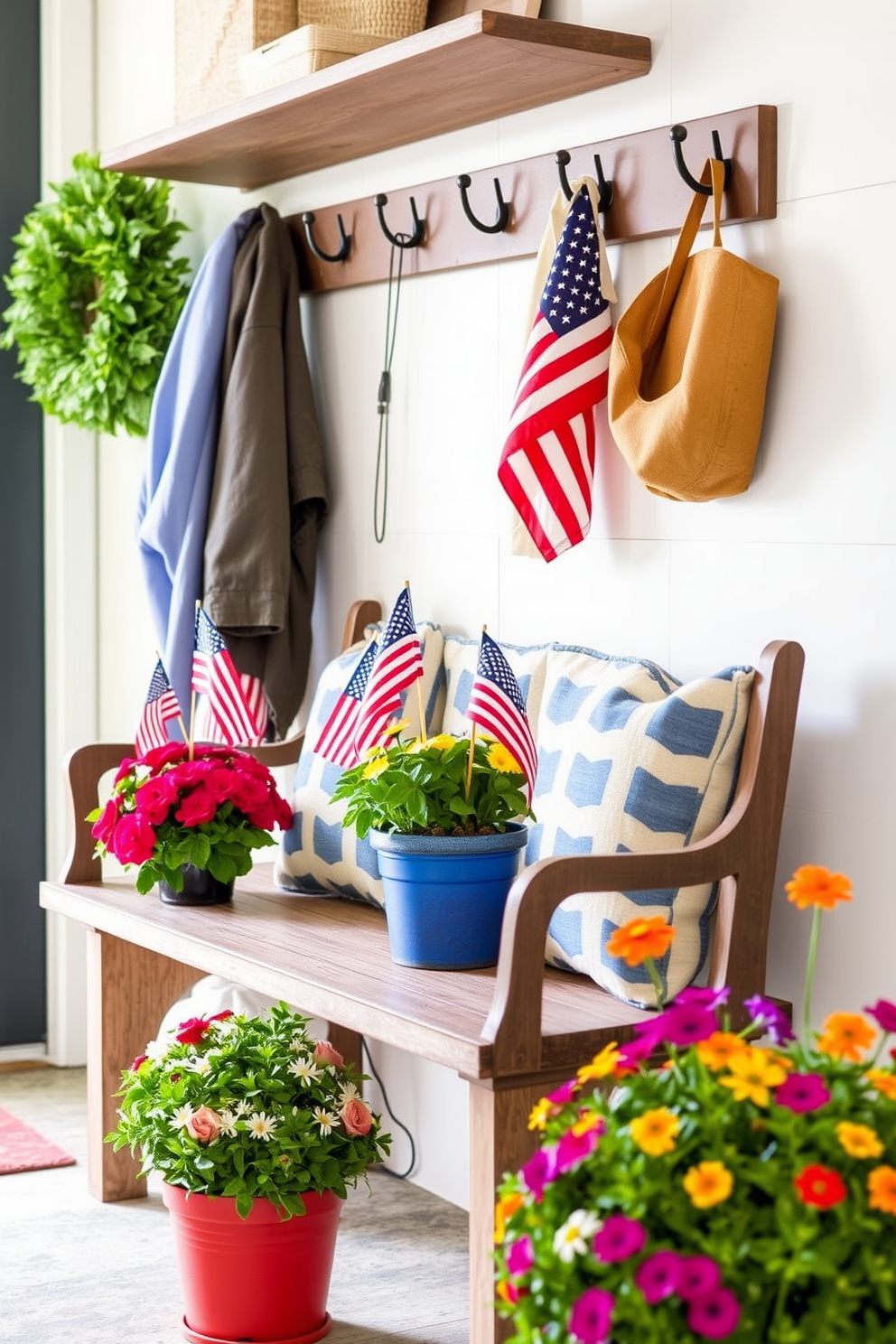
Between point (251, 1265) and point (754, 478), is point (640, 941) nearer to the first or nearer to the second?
point (754, 478)

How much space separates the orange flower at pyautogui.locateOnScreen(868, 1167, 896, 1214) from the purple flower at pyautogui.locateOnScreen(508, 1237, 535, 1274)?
27 centimetres

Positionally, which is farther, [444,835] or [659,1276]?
[444,835]

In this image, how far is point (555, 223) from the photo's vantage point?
7.87 feet

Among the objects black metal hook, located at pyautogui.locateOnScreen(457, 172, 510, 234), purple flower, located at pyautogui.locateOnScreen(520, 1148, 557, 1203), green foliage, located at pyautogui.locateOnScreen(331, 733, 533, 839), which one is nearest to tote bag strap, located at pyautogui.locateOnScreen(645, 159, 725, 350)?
black metal hook, located at pyautogui.locateOnScreen(457, 172, 510, 234)

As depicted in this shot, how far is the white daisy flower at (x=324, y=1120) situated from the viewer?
7.47ft

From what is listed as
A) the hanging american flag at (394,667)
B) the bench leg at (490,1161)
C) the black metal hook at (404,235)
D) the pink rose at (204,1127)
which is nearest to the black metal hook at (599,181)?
the black metal hook at (404,235)

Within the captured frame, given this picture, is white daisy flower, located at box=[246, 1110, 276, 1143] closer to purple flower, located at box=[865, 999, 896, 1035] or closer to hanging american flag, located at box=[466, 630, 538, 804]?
hanging american flag, located at box=[466, 630, 538, 804]

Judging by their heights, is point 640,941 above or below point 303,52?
below

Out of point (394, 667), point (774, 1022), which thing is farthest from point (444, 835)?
point (774, 1022)

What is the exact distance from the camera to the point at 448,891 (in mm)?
2109

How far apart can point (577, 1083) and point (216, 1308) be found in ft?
3.44

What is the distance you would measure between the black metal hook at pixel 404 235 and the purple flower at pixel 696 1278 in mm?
1908

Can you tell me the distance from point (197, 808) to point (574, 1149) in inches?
50.7

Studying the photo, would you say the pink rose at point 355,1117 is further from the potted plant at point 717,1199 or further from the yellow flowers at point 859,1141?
the yellow flowers at point 859,1141
